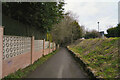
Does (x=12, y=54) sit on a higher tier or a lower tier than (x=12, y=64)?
higher

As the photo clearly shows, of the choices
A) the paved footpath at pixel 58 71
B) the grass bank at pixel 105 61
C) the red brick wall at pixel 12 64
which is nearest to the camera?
the red brick wall at pixel 12 64

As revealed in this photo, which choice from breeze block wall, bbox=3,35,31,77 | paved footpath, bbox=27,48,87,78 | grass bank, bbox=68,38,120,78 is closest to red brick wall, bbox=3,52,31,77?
breeze block wall, bbox=3,35,31,77

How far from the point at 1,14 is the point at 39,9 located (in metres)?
2.15

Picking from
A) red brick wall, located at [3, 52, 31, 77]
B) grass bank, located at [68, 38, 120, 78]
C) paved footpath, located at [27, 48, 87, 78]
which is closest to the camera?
red brick wall, located at [3, 52, 31, 77]

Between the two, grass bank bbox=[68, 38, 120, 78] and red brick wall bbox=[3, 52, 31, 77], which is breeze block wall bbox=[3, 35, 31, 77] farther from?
grass bank bbox=[68, 38, 120, 78]

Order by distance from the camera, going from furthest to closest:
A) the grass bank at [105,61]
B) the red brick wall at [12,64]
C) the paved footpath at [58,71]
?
the paved footpath at [58,71], the grass bank at [105,61], the red brick wall at [12,64]

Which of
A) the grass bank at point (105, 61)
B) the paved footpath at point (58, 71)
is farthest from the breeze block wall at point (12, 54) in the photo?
the grass bank at point (105, 61)

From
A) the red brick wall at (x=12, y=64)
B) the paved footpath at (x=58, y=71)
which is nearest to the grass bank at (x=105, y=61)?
the paved footpath at (x=58, y=71)

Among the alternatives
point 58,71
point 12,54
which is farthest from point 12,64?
point 58,71

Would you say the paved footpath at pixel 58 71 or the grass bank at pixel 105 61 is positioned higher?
the grass bank at pixel 105 61

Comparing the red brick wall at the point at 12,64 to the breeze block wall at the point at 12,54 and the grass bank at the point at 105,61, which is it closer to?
the breeze block wall at the point at 12,54

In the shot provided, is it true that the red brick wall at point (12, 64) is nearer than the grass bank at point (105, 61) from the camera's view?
Yes

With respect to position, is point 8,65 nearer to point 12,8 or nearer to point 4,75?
point 4,75

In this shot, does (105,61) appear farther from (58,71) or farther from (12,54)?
(12,54)
